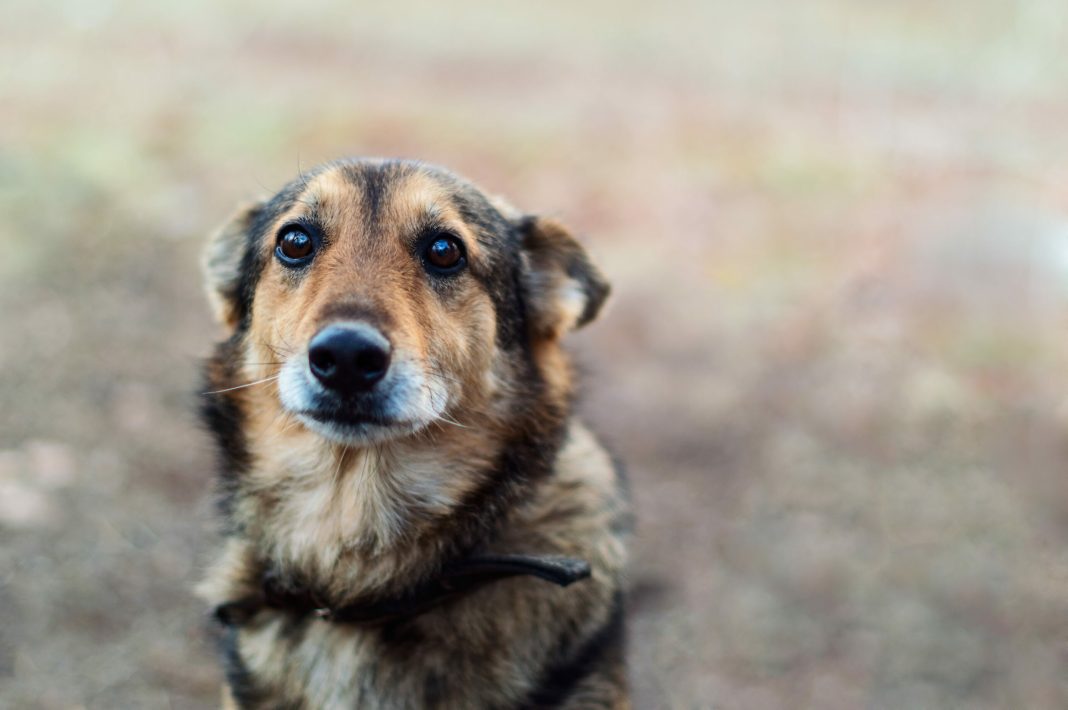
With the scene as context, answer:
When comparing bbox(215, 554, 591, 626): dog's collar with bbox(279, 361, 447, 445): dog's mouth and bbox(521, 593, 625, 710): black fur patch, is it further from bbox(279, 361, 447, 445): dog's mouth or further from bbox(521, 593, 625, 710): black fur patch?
bbox(279, 361, 447, 445): dog's mouth

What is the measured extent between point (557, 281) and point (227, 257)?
1.43 m

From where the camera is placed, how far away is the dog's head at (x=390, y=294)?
3162 mm

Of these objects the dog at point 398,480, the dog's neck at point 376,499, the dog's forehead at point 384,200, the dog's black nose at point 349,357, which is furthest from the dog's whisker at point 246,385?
the dog's forehead at point 384,200

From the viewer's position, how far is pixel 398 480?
346 cm

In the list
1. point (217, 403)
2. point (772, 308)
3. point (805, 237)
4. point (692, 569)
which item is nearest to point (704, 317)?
point (772, 308)

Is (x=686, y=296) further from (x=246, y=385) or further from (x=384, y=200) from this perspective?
(x=246, y=385)

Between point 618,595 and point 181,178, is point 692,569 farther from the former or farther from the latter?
point 181,178

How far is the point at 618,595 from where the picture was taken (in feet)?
12.4

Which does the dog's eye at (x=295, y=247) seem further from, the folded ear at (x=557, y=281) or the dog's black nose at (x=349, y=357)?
the folded ear at (x=557, y=281)

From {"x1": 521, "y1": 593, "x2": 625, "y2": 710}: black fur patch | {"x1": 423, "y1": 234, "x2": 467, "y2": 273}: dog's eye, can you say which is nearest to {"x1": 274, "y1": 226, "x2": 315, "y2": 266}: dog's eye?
{"x1": 423, "y1": 234, "x2": 467, "y2": 273}: dog's eye

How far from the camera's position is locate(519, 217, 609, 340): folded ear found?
4027 millimetres

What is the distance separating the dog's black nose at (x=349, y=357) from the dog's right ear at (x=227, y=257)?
1157 mm

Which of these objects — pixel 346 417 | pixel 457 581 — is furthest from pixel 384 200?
pixel 457 581

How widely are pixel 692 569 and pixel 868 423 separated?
2.23m
